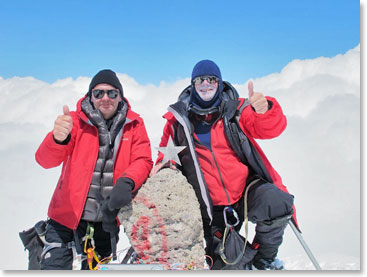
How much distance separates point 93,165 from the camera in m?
2.89

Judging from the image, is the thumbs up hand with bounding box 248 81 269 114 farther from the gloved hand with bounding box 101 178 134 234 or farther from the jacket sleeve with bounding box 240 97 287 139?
the gloved hand with bounding box 101 178 134 234

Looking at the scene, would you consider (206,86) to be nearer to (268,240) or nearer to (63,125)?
(63,125)

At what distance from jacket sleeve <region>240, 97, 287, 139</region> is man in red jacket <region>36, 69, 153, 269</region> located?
113 cm

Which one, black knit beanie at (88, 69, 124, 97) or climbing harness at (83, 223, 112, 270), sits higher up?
black knit beanie at (88, 69, 124, 97)

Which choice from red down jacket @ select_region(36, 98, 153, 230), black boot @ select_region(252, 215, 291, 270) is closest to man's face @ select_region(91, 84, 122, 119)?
red down jacket @ select_region(36, 98, 153, 230)

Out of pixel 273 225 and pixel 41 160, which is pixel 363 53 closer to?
pixel 273 225

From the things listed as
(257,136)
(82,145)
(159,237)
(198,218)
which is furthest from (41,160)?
(257,136)

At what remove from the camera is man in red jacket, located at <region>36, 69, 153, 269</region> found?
9.15 ft

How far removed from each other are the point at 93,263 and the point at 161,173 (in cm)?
129

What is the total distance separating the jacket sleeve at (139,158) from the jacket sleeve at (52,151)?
0.64 m

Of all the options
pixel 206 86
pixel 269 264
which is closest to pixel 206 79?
pixel 206 86

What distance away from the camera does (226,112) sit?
299 centimetres

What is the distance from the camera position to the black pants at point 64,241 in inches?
111

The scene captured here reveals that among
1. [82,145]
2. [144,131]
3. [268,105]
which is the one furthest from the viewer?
[144,131]
